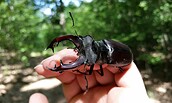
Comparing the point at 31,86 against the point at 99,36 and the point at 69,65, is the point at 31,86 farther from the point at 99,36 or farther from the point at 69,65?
the point at 69,65

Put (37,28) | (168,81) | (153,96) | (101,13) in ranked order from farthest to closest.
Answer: (37,28) → (101,13) → (168,81) → (153,96)

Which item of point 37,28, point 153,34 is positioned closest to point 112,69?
point 153,34

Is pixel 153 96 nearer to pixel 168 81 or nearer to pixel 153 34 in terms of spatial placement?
pixel 168 81

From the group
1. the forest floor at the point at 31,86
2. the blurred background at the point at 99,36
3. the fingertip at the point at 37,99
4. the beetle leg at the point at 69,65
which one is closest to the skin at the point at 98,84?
the fingertip at the point at 37,99

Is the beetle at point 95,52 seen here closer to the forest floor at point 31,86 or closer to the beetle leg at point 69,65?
the beetle leg at point 69,65

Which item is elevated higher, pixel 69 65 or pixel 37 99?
pixel 69 65

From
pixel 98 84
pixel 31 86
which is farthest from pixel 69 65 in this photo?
pixel 31 86
